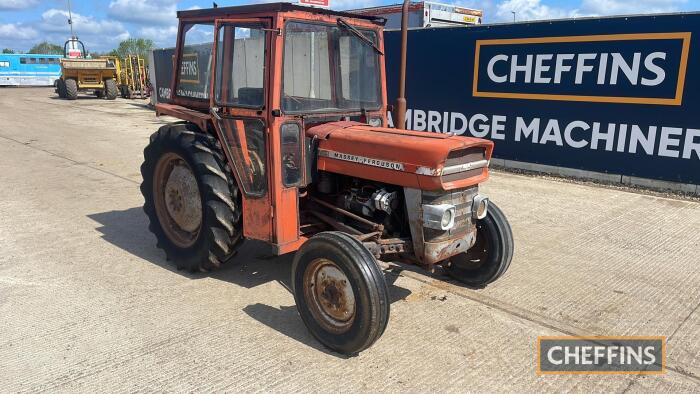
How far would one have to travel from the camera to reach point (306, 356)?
10.6 ft

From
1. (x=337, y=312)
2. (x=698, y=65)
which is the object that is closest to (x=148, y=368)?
(x=337, y=312)

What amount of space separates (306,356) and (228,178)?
5.22 ft

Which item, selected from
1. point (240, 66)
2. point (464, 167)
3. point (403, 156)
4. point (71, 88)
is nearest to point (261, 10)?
point (240, 66)

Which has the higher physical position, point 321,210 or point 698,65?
point 698,65

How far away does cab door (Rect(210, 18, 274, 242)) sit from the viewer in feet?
12.4

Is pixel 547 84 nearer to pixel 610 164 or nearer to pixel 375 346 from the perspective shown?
pixel 610 164

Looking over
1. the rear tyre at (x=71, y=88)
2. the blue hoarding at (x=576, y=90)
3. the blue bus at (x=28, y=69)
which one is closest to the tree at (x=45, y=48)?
the blue bus at (x=28, y=69)

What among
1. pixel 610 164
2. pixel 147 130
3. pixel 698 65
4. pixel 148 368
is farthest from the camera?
pixel 147 130

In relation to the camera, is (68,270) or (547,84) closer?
(68,270)

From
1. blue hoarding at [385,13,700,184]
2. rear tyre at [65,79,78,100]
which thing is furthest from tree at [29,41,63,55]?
blue hoarding at [385,13,700,184]

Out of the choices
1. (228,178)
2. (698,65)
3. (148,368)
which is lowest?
(148,368)

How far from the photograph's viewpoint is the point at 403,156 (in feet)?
11.2
